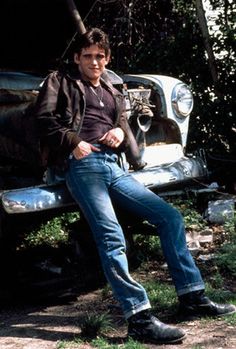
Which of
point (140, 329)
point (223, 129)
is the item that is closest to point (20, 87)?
point (140, 329)

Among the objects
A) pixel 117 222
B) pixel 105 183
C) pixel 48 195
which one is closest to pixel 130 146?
pixel 105 183

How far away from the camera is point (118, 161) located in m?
4.51

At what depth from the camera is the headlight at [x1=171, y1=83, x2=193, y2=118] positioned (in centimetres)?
515

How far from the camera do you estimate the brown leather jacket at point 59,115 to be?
3.86 meters

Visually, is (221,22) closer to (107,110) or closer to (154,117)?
(154,117)

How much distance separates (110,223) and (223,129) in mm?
3484

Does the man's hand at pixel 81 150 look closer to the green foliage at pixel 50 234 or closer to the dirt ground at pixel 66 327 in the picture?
the dirt ground at pixel 66 327

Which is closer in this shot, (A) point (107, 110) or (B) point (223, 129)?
(A) point (107, 110)

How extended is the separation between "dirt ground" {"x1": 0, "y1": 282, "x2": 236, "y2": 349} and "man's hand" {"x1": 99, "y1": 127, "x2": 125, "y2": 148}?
1.03m

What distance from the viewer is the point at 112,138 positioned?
402cm

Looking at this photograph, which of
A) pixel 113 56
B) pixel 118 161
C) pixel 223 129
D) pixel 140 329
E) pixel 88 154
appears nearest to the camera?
pixel 140 329

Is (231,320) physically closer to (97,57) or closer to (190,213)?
(97,57)

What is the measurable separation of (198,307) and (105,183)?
2.86ft

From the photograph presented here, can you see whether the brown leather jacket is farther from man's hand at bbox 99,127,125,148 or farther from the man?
man's hand at bbox 99,127,125,148
